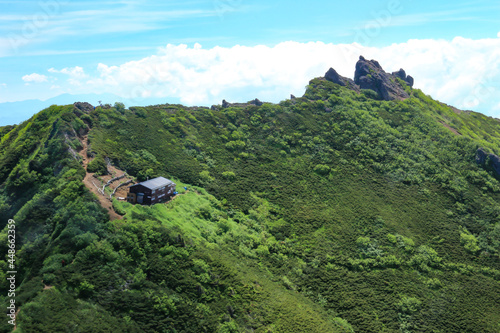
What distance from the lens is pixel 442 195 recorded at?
74.4m

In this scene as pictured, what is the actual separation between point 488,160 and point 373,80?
156 ft

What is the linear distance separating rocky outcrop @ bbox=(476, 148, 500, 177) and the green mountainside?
1027 mm

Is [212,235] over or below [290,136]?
below

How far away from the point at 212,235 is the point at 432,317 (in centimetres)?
3510

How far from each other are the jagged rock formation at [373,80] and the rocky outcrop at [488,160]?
3517cm

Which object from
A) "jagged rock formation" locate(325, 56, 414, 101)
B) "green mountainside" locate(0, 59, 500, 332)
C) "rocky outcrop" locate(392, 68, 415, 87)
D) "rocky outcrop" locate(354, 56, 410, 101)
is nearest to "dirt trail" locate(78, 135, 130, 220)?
"green mountainside" locate(0, 59, 500, 332)

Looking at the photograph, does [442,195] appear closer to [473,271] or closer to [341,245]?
[473,271]

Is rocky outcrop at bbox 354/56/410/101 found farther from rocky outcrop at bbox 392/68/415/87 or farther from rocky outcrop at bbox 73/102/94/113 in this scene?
rocky outcrop at bbox 73/102/94/113

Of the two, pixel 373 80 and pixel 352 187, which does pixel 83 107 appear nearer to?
pixel 352 187

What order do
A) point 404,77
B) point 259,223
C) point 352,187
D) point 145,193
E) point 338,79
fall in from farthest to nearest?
point 404,77 < point 338,79 < point 352,187 < point 259,223 < point 145,193

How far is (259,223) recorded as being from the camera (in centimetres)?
6138

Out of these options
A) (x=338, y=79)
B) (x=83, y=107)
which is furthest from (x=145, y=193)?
(x=338, y=79)

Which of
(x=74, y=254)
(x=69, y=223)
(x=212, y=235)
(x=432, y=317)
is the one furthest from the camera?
(x=212, y=235)

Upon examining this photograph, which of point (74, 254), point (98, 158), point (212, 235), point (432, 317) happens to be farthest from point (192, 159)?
point (432, 317)
